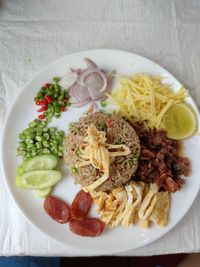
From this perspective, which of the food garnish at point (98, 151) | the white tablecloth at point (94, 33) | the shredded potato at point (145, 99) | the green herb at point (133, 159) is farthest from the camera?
the white tablecloth at point (94, 33)

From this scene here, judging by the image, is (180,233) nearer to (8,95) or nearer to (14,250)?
(14,250)

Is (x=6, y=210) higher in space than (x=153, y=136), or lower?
lower

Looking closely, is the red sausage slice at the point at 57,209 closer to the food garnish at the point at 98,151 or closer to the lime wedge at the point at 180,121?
the food garnish at the point at 98,151

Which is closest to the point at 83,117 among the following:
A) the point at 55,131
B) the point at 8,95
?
the point at 55,131

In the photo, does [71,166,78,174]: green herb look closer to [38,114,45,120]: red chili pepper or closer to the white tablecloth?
[38,114,45,120]: red chili pepper

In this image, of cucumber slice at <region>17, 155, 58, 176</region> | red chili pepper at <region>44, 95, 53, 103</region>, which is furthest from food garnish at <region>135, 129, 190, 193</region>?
red chili pepper at <region>44, 95, 53, 103</region>

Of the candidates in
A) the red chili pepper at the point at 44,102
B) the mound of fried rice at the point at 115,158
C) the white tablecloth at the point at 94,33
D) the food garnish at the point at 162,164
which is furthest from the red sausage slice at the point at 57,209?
the white tablecloth at the point at 94,33

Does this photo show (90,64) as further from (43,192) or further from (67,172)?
(43,192)
